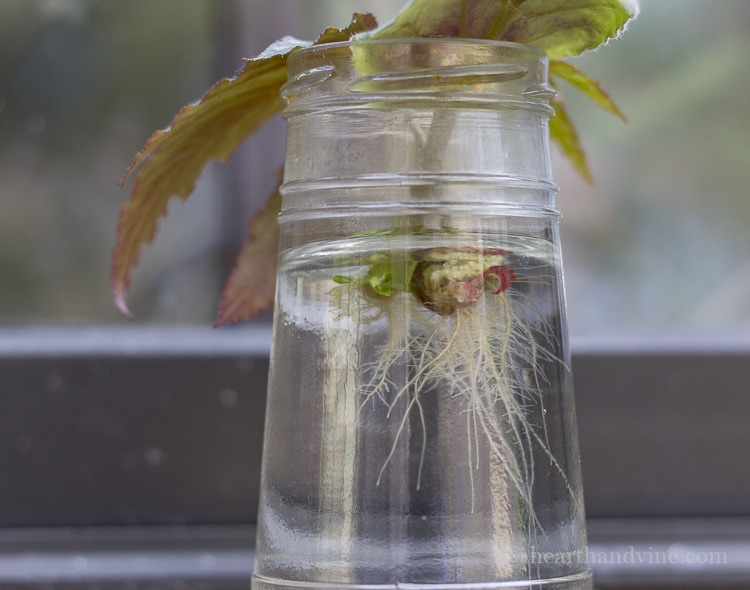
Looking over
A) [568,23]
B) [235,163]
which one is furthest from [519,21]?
[235,163]

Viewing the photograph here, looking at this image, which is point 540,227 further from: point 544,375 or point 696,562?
point 696,562

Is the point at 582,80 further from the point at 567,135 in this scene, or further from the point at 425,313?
the point at 425,313

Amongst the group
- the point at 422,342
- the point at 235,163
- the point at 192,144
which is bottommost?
the point at 422,342

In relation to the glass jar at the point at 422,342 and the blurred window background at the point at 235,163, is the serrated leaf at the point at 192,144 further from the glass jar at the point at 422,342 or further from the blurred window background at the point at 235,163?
the blurred window background at the point at 235,163

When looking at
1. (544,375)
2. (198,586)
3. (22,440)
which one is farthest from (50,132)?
(544,375)

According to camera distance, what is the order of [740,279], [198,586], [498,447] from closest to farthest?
[498,447], [198,586], [740,279]

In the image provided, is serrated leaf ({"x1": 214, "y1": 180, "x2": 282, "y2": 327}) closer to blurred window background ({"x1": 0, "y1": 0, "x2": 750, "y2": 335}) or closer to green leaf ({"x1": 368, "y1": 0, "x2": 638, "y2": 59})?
green leaf ({"x1": 368, "y1": 0, "x2": 638, "y2": 59})

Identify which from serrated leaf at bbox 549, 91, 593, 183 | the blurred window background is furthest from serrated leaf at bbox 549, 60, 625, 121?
the blurred window background
